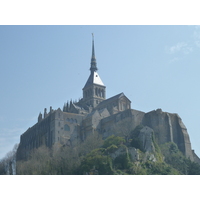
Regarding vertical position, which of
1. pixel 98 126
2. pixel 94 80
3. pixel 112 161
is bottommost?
pixel 112 161

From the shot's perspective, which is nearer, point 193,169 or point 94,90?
point 193,169

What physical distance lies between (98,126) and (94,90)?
24.6 metres

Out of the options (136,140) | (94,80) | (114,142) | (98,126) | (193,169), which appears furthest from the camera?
(94,80)

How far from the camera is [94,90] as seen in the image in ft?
346

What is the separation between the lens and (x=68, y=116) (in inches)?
3260

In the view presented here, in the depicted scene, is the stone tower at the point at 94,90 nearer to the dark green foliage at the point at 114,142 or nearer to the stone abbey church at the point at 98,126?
the stone abbey church at the point at 98,126

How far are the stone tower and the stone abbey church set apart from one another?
7815 mm

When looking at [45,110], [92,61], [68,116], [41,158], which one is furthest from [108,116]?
[92,61]

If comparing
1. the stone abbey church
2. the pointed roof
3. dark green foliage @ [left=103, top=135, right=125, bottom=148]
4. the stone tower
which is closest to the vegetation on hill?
dark green foliage @ [left=103, top=135, right=125, bottom=148]

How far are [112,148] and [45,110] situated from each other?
101 feet

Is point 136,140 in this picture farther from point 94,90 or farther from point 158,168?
point 94,90

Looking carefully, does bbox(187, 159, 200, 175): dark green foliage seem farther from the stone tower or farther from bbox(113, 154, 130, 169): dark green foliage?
the stone tower

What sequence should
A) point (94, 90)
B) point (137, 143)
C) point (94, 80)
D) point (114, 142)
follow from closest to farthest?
point (114, 142)
point (137, 143)
point (94, 90)
point (94, 80)

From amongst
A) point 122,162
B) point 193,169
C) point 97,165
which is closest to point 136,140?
point 122,162
